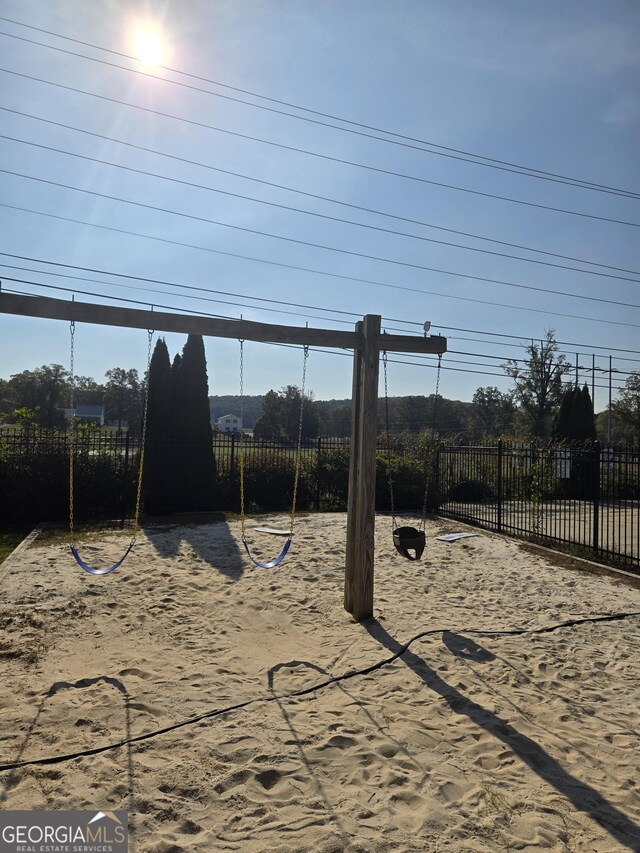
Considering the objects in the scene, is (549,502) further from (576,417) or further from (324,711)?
(324,711)

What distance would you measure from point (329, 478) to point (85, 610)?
9020mm

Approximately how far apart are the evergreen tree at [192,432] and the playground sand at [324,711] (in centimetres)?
631

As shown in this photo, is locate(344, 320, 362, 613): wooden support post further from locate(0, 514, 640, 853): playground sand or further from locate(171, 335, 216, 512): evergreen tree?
locate(171, 335, 216, 512): evergreen tree

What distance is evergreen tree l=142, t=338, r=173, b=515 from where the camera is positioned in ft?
42.1

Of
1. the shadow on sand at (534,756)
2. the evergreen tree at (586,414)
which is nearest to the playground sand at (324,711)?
the shadow on sand at (534,756)

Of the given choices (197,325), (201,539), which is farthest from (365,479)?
(201,539)

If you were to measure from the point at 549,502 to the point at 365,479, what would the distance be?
42.7 ft

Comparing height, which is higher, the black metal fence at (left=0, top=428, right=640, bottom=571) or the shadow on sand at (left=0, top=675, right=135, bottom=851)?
the black metal fence at (left=0, top=428, right=640, bottom=571)

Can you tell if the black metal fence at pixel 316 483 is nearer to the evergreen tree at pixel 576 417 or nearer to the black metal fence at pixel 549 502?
the black metal fence at pixel 549 502

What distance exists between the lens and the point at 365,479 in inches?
226

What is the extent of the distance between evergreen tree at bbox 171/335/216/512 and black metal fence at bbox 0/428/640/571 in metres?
0.33

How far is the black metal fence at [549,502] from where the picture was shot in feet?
29.1

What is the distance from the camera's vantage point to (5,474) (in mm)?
11281

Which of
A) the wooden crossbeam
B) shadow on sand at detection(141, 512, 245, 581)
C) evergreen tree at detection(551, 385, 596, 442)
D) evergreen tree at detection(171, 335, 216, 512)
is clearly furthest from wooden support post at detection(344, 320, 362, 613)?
evergreen tree at detection(551, 385, 596, 442)
